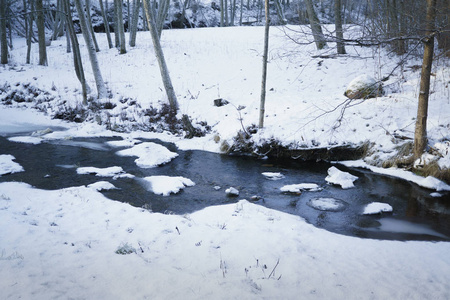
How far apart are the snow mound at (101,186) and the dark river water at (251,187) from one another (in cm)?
21

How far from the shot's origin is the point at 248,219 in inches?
198

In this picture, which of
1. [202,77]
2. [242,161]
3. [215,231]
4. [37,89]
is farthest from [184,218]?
[37,89]

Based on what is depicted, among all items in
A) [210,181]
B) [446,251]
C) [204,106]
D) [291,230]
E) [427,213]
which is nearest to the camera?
[446,251]

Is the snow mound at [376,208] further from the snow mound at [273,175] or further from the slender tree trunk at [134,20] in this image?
the slender tree trunk at [134,20]

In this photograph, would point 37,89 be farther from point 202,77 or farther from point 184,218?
point 184,218

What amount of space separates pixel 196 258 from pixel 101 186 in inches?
158

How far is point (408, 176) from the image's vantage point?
7.49 meters

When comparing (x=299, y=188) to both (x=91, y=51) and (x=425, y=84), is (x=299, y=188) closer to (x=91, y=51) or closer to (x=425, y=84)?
(x=425, y=84)

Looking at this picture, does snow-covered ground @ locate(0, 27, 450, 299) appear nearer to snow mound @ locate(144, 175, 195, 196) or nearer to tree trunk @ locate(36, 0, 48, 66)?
snow mound @ locate(144, 175, 195, 196)

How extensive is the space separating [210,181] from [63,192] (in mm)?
3518

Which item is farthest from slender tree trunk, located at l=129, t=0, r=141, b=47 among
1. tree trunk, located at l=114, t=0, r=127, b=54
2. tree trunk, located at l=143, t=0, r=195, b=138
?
tree trunk, located at l=143, t=0, r=195, b=138

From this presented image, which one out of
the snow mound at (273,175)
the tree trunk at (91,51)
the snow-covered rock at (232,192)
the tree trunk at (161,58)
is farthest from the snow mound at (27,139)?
the snow mound at (273,175)

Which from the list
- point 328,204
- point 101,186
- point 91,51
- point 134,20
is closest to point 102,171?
point 101,186

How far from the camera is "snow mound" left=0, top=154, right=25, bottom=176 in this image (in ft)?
25.0
